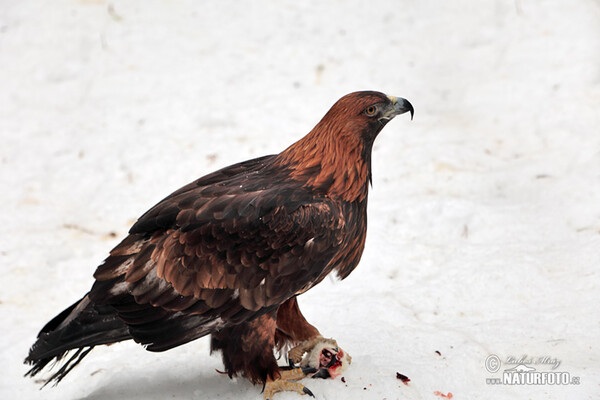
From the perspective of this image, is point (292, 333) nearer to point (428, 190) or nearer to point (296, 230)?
point (296, 230)

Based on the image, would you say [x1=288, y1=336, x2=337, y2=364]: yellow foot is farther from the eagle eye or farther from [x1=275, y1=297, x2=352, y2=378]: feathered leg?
the eagle eye

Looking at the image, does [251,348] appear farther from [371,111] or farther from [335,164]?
[371,111]

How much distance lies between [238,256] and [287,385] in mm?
800

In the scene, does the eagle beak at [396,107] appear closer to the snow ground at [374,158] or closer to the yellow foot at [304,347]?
the yellow foot at [304,347]

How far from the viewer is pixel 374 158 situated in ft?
21.0

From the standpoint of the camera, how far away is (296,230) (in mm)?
3562

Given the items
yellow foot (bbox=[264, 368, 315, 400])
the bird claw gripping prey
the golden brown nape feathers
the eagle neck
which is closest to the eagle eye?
the golden brown nape feathers

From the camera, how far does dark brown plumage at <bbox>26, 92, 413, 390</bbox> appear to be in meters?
3.59

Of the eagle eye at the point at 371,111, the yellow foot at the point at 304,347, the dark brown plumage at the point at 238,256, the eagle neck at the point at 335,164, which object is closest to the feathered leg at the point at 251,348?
the dark brown plumage at the point at 238,256

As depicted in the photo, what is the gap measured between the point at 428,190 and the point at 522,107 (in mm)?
1568

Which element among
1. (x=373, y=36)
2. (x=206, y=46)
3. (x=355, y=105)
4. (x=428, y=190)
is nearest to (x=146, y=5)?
(x=206, y=46)

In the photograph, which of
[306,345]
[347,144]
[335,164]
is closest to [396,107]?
[347,144]

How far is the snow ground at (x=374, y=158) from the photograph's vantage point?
173 inches

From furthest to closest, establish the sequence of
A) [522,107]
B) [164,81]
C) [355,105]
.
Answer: [164,81]
[522,107]
[355,105]
